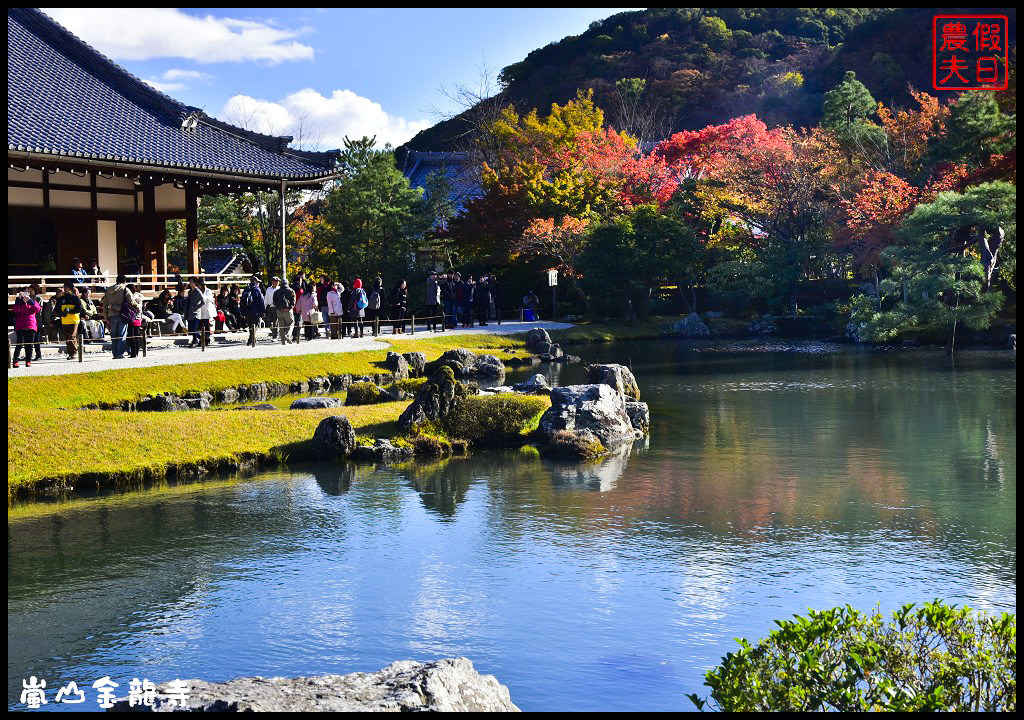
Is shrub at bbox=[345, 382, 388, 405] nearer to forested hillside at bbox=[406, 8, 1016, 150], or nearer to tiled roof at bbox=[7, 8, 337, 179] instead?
tiled roof at bbox=[7, 8, 337, 179]

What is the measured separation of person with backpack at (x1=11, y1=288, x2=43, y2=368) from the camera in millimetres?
21844

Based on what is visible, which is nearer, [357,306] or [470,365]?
[470,365]

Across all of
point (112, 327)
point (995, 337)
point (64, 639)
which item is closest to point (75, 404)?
point (112, 327)

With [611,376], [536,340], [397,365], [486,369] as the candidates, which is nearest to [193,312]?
[397,365]

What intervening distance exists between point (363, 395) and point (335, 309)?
1031cm

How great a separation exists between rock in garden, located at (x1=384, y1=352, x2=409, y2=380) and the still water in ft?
32.1

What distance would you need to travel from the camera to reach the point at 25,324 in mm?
21969

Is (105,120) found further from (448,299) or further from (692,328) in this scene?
(692,328)

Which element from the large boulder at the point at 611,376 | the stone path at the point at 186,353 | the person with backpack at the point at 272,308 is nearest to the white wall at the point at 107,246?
the stone path at the point at 186,353

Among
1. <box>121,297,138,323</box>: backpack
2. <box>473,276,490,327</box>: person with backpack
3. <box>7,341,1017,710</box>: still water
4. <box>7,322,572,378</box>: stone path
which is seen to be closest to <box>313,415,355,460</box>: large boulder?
<box>7,341,1017,710</box>: still water

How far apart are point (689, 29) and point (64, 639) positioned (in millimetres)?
75219

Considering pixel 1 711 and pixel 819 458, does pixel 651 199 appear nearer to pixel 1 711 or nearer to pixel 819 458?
pixel 819 458

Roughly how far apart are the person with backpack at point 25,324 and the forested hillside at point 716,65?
1832 inches

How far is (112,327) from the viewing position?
23.8 m
